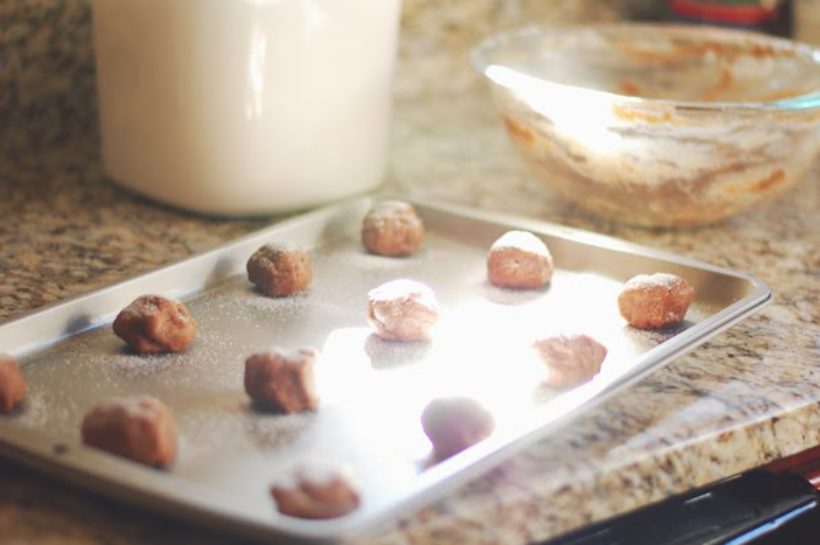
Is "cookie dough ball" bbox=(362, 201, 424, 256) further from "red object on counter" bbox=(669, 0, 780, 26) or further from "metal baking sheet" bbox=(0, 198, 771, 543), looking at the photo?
"red object on counter" bbox=(669, 0, 780, 26)

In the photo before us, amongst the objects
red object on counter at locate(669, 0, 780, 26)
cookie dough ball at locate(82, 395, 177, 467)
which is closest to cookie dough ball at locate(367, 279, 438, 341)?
cookie dough ball at locate(82, 395, 177, 467)

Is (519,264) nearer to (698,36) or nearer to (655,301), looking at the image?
(655,301)

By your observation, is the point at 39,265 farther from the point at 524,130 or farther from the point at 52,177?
the point at 524,130

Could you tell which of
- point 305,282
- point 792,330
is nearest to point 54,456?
point 305,282

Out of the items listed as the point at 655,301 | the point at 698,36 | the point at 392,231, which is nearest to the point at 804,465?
the point at 655,301

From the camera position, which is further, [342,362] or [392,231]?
[392,231]
